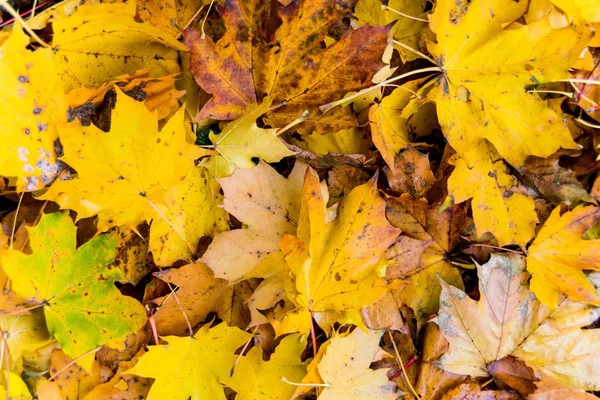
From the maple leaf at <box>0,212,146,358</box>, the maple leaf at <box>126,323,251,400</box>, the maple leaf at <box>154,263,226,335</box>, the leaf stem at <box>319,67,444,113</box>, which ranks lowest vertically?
the maple leaf at <box>126,323,251,400</box>

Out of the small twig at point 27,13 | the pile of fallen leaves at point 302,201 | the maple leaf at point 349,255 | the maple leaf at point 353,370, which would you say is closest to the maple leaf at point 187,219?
the pile of fallen leaves at point 302,201

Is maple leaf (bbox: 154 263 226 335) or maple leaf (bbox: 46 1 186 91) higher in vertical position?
maple leaf (bbox: 46 1 186 91)

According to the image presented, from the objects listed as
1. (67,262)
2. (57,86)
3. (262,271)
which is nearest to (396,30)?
(262,271)

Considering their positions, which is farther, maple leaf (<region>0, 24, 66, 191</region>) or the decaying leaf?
the decaying leaf

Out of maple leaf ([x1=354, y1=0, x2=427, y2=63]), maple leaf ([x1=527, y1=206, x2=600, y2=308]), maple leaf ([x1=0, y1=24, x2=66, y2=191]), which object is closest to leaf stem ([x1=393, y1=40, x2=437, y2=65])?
maple leaf ([x1=354, y1=0, x2=427, y2=63])

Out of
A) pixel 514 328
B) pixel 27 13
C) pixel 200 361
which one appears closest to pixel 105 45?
pixel 27 13

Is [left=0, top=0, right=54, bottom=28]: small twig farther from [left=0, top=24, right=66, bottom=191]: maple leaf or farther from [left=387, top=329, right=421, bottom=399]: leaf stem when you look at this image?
[left=387, top=329, right=421, bottom=399]: leaf stem

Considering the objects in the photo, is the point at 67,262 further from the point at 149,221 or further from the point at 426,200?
the point at 426,200
